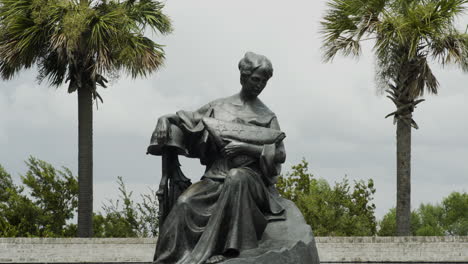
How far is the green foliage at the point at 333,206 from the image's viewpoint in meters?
26.1

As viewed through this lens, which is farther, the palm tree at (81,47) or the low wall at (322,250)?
the palm tree at (81,47)

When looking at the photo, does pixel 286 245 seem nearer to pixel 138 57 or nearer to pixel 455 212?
pixel 138 57

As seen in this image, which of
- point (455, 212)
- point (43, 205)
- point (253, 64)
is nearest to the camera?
point (253, 64)

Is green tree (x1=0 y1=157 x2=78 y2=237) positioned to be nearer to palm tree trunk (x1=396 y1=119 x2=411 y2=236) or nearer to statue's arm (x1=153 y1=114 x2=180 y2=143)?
palm tree trunk (x1=396 y1=119 x2=411 y2=236)

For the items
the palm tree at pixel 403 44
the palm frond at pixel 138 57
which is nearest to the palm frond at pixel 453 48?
the palm tree at pixel 403 44

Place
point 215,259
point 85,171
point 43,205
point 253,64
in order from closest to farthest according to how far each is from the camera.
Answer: point 215,259 < point 253,64 < point 85,171 < point 43,205

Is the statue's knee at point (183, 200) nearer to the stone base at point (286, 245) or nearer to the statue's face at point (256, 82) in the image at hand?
the stone base at point (286, 245)

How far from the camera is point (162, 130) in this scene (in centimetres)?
831

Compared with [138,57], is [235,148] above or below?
below

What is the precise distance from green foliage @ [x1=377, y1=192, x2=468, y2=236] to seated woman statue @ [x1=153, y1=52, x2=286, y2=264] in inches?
1365

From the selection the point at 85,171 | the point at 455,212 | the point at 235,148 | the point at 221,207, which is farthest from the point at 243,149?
the point at 455,212

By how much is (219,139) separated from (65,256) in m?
8.41

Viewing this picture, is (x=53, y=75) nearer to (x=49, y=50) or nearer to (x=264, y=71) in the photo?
(x=49, y=50)

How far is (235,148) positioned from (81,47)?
12518 mm
